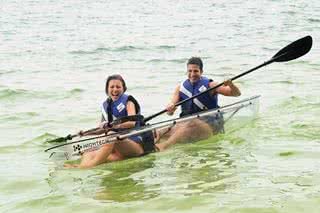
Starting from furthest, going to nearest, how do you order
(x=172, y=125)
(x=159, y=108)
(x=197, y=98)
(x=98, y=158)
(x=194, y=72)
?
(x=159, y=108), (x=197, y=98), (x=194, y=72), (x=172, y=125), (x=98, y=158)

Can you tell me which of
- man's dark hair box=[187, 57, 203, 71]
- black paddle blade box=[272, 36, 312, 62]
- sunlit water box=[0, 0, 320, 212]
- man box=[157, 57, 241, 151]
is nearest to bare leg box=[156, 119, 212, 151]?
man box=[157, 57, 241, 151]

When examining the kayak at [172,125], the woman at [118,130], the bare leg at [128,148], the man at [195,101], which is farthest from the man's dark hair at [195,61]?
the bare leg at [128,148]

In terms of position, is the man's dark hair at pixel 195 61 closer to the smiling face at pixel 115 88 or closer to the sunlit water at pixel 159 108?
the sunlit water at pixel 159 108

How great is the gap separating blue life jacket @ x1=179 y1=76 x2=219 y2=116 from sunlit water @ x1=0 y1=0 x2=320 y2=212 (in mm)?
513

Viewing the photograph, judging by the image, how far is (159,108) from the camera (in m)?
11.4

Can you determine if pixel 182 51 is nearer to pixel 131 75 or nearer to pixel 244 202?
pixel 131 75

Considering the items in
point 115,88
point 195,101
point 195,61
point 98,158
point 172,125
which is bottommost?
point 98,158

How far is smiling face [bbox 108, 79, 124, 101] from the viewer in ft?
25.2

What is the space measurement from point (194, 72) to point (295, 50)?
1536mm

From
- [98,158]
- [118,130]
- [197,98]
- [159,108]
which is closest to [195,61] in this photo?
[197,98]

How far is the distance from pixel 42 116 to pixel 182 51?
28.8 feet

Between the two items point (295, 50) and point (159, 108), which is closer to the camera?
point (295, 50)

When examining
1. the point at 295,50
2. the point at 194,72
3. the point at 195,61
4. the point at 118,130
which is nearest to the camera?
the point at 118,130

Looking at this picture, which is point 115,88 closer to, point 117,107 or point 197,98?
point 117,107
